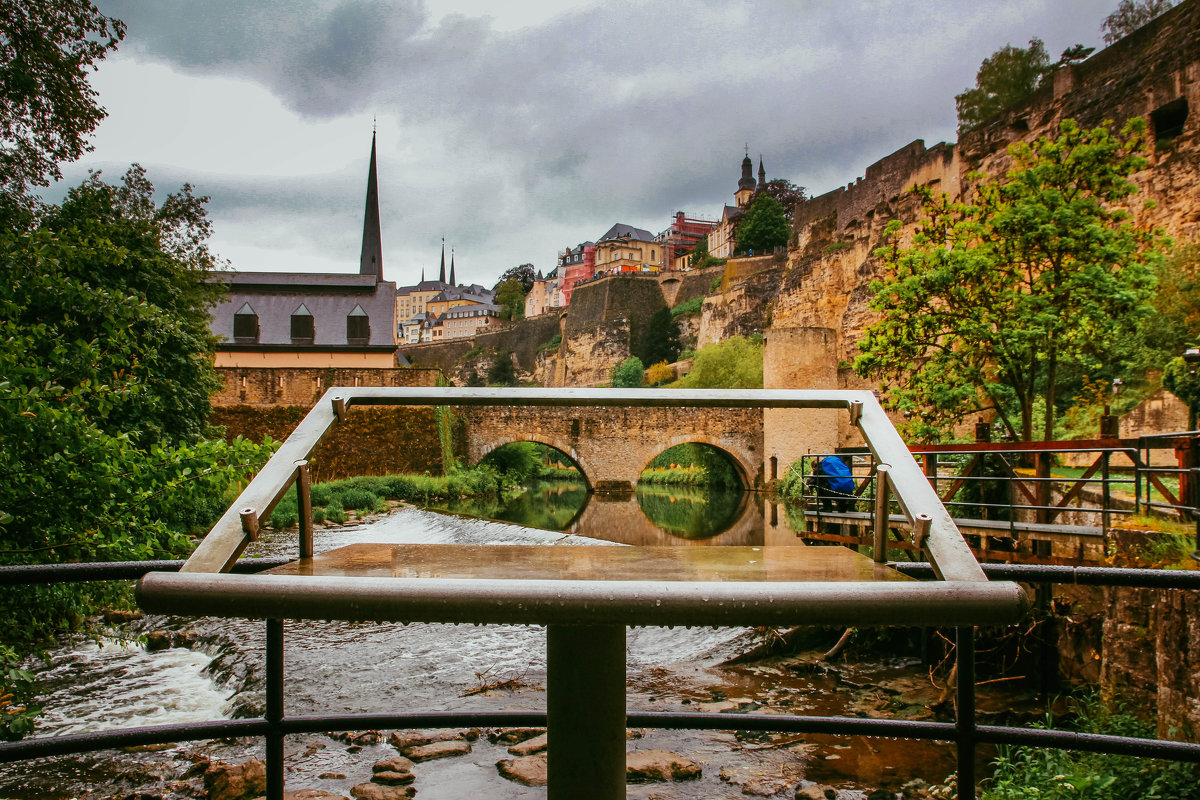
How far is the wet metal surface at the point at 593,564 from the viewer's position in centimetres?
104

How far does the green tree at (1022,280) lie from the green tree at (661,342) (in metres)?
40.1

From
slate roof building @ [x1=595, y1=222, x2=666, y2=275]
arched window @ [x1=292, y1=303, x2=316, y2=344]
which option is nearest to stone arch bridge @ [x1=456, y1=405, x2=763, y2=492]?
arched window @ [x1=292, y1=303, x2=316, y2=344]

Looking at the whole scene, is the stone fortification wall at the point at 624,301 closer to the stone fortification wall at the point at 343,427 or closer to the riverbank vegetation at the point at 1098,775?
the stone fortification wall at the point at 343,427

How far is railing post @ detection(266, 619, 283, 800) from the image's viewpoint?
Answer: 1130 millimetres

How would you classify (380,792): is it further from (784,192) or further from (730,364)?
(784,192)

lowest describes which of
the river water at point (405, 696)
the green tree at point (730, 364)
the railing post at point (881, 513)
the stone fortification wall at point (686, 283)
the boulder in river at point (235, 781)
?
the river water at point (405, 696)

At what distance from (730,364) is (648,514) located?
13.7 metres

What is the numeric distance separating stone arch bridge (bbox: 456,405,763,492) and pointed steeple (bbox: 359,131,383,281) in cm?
1503

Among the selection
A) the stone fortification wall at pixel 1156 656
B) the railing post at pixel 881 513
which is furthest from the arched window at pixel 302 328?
the railing post at pixel 881 513

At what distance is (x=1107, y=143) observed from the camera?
9922 mm

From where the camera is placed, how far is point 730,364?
34.1 metres

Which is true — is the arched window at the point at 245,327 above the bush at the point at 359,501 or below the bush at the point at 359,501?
above

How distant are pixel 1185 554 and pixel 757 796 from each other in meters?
2.70

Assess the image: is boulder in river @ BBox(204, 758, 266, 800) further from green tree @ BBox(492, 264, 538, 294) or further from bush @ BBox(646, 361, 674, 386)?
green tree @ BBox(492, 264, 538, 294)
